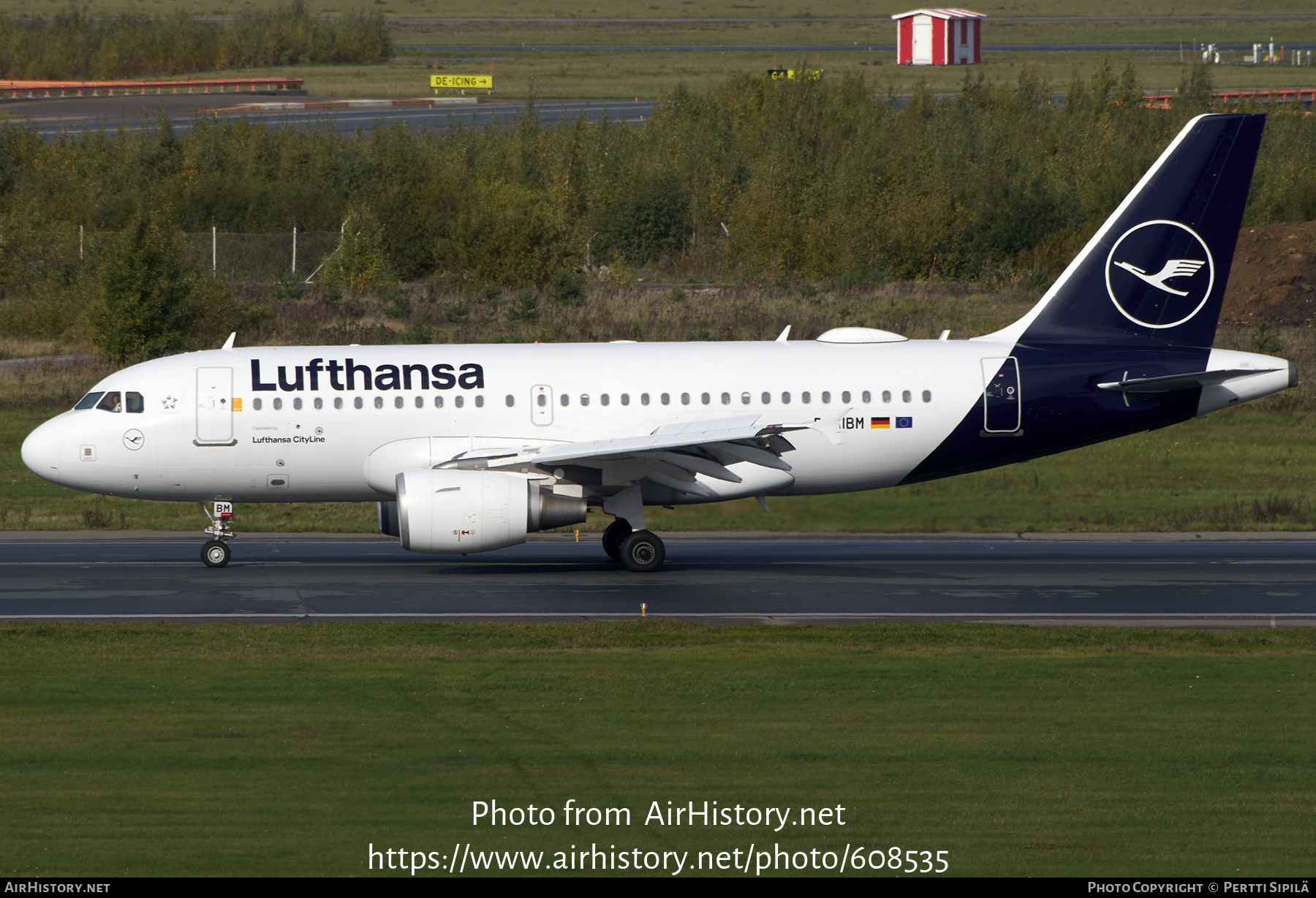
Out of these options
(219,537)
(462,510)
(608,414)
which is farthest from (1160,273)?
(219,537)

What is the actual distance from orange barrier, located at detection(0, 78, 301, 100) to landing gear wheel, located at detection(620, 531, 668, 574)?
10881 centimetres

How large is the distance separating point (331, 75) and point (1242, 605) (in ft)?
429

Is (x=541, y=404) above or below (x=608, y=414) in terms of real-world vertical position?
above

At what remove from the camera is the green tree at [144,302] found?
47.9 metres

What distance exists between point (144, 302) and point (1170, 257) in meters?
32.4

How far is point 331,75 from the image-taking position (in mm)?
142625

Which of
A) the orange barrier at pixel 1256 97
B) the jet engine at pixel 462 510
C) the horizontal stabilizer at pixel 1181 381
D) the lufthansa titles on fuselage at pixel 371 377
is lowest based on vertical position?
the jet engine at pixel 462 510

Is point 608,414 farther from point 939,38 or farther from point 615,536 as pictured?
point 939,38

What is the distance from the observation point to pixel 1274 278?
202ft

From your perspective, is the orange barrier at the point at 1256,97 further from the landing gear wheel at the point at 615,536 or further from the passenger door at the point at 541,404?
the passenger door at the point at 541,404

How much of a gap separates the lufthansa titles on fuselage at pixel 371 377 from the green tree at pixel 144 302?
2214cm

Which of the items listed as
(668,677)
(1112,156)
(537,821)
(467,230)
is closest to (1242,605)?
(668,677)

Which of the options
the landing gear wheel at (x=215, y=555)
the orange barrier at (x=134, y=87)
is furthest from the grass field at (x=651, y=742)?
the orange barrier at (x=134, y=87)

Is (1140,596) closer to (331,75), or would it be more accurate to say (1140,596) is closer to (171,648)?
(171,648)
